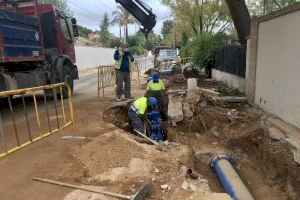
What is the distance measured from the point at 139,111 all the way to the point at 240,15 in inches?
252

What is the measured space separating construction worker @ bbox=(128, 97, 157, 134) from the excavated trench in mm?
400

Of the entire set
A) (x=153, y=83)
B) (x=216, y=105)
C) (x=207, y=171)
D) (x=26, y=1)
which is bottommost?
(x=207, y=171)

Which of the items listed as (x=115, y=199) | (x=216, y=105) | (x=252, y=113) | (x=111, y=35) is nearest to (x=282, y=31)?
(x=252, y=113)

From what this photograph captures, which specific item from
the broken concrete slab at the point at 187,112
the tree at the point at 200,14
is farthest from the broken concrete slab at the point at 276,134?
the tree at the point at 200,14

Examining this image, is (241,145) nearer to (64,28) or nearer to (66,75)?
(66,75)

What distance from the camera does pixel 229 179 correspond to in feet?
22.9

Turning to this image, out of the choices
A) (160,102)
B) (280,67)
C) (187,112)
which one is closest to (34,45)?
(160,102)

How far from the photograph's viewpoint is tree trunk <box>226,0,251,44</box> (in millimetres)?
13422

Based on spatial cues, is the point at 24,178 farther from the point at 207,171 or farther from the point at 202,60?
the point at 202,60

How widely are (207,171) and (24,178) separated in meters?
4.03

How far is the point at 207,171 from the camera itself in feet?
26.6

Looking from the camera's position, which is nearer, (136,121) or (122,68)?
(136,121)

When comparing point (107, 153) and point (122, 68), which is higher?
point (122, 68)

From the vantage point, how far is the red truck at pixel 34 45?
10.3 meters
